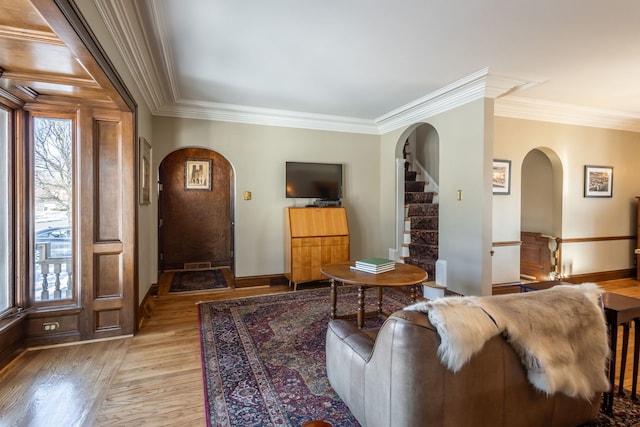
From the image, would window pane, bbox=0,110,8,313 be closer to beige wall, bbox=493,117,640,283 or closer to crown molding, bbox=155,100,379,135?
crown molding, bbox=155,100,379,135

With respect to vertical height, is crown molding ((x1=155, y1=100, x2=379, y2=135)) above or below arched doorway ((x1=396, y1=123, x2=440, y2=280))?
above

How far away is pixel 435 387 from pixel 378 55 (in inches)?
112

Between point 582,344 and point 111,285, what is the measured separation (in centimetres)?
356

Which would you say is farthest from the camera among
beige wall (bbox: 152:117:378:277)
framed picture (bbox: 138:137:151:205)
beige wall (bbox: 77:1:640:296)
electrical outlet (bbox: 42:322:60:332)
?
beige wall (bbox: 152:117:378:277)

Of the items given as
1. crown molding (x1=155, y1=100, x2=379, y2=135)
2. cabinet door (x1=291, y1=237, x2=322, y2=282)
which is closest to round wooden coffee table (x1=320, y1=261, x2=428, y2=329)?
cabinet door (x1=291, y1=237, x2=322, y2=282)

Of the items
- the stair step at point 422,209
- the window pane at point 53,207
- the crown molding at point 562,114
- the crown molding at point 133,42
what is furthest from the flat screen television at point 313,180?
the window pane at point 53,207

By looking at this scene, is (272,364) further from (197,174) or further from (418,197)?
(197,174)

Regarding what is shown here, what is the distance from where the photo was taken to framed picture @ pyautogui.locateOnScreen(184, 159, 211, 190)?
241 inches

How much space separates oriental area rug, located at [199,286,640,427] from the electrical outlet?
124 cm

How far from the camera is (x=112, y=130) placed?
3016mm

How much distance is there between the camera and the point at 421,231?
4961 mm

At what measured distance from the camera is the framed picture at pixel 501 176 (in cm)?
442

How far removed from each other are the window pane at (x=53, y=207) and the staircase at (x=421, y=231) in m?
4.25

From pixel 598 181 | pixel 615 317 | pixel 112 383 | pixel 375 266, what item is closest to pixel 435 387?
pixel 615 317
